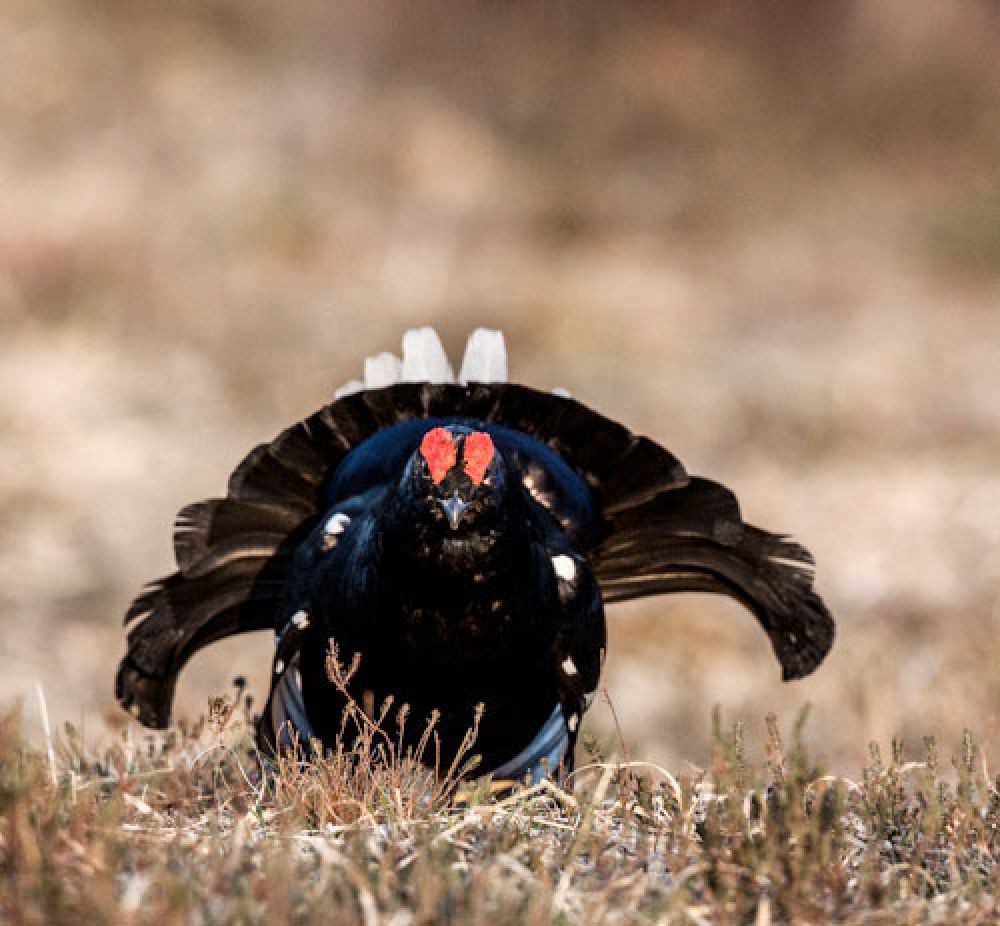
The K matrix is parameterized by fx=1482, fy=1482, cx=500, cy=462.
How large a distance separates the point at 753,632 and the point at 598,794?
5.68m

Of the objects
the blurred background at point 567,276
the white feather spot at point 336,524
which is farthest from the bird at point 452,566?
the blurred background at point 567,276

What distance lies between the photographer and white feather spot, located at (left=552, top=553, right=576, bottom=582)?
12.7 ft

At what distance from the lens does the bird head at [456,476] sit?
10.7 ft

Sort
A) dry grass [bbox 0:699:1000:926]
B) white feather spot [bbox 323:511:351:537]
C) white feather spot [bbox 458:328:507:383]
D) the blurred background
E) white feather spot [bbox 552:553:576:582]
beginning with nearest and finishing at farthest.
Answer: dry grass [bbox 0:699:1000:926], white feather spot [bbox 552:553:576:582], white feather spot [bbox 323:511:351:537], white feather spot [bbox 458:328:507:383], the blurred background

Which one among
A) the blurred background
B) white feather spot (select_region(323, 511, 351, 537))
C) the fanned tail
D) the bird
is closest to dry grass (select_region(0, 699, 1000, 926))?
the bird

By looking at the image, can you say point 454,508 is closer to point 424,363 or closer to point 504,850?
point 504,850

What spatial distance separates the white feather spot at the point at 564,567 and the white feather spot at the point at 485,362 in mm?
1031

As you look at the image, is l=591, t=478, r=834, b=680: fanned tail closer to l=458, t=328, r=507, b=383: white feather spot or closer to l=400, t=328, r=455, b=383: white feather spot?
l=458, t=328, r=507, b=383: white feather spot

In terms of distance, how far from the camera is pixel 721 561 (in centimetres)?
455

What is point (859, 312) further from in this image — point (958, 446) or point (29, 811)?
point (29, 811)

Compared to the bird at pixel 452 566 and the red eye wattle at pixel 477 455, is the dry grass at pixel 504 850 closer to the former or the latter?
the bird at pixel 452 566

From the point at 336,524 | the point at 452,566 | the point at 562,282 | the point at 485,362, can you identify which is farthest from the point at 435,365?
the point at 562,282

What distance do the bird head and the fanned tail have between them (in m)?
1.29

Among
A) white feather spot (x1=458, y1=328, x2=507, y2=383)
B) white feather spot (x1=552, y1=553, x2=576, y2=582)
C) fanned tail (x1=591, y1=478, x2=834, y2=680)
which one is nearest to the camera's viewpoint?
white feather spot (x1=552, y1=553, x2=576, y2=582)
